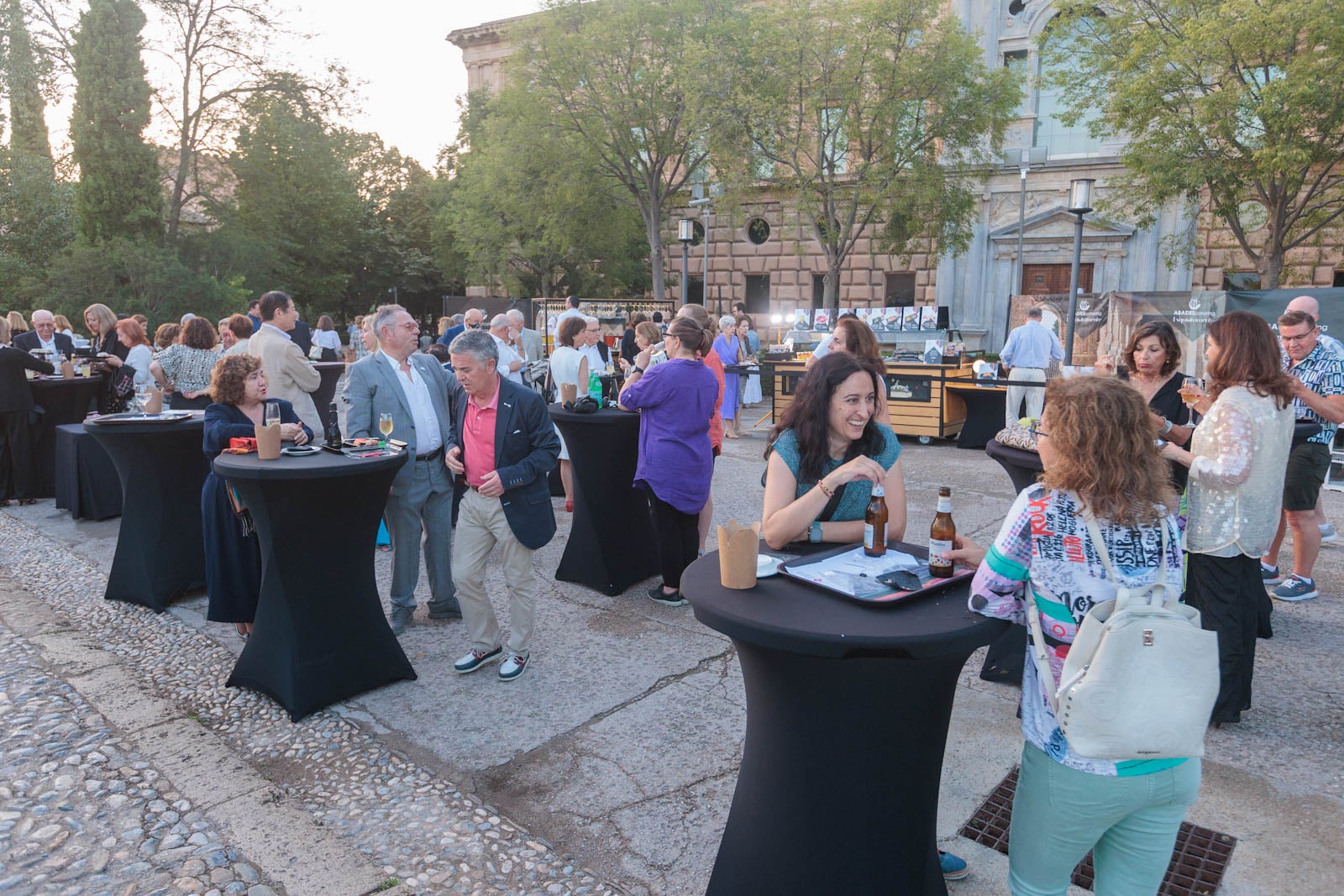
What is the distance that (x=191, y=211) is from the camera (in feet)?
97.6

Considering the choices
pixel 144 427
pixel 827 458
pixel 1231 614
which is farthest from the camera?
pixel 144 427

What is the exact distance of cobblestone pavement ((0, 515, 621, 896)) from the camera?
9.21ft

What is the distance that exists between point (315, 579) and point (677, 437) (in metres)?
2.14

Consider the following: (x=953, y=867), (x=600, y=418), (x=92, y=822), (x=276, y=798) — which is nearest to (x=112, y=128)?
(x=600, y=418)

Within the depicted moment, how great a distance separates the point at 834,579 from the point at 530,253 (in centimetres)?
2887

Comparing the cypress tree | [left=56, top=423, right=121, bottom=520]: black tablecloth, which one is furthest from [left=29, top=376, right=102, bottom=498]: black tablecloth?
the cypress tree

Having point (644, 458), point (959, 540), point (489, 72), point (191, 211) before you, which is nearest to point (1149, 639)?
point (959, 540)

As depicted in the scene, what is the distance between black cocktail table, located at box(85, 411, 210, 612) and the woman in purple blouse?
9.16 feet

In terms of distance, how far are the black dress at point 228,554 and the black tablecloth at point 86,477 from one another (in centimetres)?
373

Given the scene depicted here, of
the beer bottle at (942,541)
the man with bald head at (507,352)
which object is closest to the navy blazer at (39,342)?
the man with bald head at (507,352)

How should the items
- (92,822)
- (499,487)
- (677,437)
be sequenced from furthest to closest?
(677,437) < (499,487) < (92,822)

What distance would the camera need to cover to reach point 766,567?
8.13 ft

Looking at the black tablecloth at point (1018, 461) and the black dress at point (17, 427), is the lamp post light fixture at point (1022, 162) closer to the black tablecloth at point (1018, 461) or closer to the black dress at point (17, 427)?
the black tablecloth at point (1018, 461)

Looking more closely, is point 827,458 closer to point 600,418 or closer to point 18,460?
point 600,418
